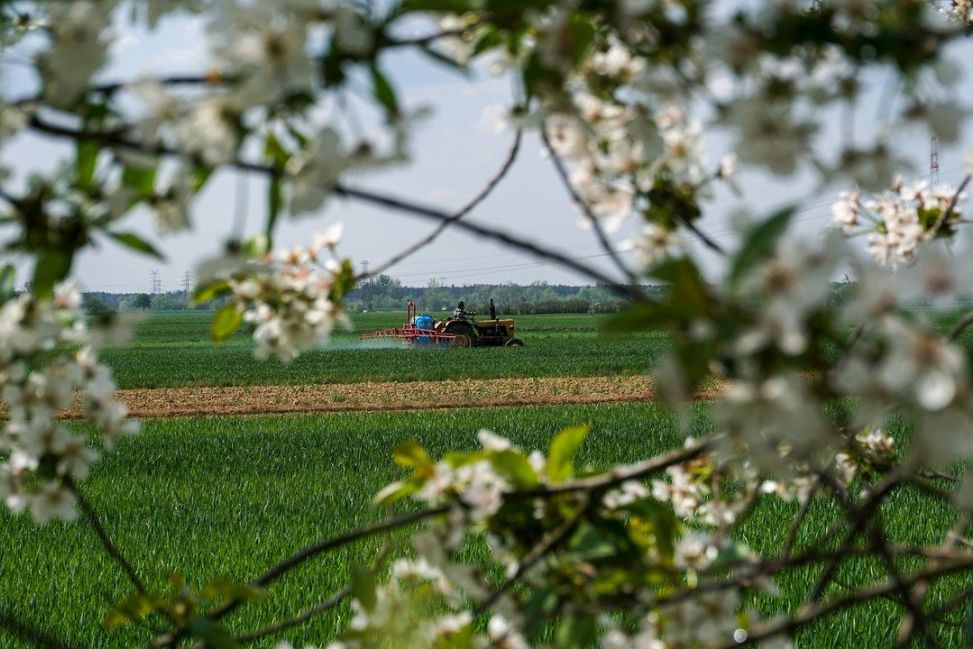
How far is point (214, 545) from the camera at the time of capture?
7.80 m

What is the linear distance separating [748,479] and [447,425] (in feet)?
46.6

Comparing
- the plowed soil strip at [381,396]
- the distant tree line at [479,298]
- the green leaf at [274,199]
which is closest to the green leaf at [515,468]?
the green leaf at [274,199]

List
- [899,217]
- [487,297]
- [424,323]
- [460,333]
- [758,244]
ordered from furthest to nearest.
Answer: [487,297] < [424,323] < [460,333] < [899,217] < [758,244]

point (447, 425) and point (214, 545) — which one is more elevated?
point (214, 545)

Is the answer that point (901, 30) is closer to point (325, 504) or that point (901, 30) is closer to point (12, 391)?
point (12, 391)

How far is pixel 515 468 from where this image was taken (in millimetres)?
1151

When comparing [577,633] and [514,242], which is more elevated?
[514,242]

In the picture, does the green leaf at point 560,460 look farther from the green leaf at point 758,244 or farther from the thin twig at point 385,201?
the green leaf at point 758,244

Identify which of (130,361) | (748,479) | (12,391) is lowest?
(130,361)

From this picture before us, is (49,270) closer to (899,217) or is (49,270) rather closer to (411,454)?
(411,454)

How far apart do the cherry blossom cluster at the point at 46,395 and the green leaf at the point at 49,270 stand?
116 mm

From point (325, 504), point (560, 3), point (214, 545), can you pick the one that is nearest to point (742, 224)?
point (560, 3)

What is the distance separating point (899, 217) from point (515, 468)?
113 cm

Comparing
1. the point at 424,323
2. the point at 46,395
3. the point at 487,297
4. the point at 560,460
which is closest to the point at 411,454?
the point at 560,460
